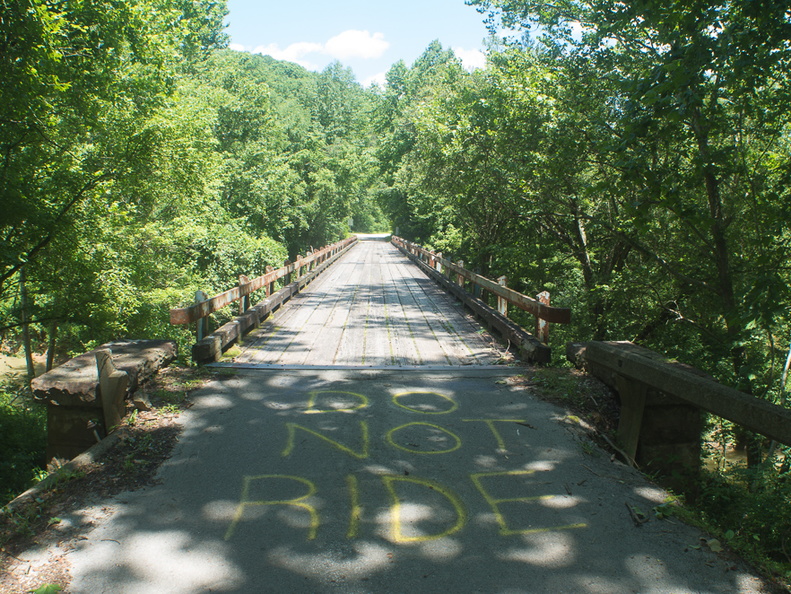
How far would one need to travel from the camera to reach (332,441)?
4.59 metres

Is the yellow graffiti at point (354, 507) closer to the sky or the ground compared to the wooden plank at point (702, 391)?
closer to the ground

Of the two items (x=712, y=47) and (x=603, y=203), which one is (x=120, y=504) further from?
(x=603, y=203)

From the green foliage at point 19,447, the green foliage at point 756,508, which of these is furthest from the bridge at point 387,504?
the green foliage at point 19,447

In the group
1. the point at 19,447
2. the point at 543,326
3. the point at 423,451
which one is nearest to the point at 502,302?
the point at 543,326

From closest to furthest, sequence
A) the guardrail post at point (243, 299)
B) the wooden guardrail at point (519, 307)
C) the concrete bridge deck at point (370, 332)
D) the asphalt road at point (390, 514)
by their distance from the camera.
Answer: the asphalt road at point (390, 514)
the wooden guardrail at point (519, 307)
the concrete bridge deck at point (370, 332)
the guardrail post at point (243, 299)

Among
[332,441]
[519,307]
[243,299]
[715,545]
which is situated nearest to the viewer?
[715,545]

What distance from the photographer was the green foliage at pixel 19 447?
301 inches

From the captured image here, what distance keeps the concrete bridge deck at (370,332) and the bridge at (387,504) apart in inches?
36.6

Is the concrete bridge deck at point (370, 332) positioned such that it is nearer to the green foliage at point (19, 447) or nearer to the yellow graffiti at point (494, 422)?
the yellow graffiti at point (494, 422)

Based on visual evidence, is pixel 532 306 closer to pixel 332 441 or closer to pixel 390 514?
pixel 332 441

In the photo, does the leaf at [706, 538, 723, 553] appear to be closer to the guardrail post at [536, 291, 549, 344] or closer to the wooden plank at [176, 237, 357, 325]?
the guardrail post at [536, 291, 549, 344]

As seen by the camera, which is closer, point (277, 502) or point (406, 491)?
point (277, 502)

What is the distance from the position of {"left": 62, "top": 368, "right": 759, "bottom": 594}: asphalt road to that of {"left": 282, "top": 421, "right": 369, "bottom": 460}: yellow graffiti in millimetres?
17

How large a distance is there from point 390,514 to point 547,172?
835cm
